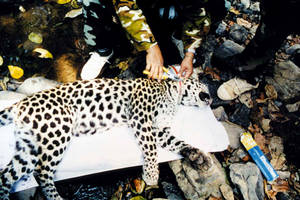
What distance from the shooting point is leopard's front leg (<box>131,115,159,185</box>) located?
253 centimetres

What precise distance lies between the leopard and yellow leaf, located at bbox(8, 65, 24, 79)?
1.26 metres

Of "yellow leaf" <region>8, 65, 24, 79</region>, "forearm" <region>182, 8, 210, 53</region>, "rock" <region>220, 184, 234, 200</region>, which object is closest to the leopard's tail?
"yellow leaf" <region>8, 65, 24, 79</region>

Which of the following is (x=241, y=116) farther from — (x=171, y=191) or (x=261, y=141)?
(x=171, y=191)

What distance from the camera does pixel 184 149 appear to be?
8.59ft

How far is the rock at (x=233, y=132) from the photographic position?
9.61 feet

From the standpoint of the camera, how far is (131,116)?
263 cm

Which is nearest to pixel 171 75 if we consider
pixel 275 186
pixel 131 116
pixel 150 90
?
pixel 150 90

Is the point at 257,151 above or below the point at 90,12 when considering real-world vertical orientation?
below

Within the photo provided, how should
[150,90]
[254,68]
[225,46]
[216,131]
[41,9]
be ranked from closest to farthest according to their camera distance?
[150,90] < [216,131] < [254,68] < [225,46] < [41,9]

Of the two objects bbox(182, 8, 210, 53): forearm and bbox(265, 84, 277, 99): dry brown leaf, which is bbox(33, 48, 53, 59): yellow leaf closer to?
bbox(182, 8, 210, 53): forearm

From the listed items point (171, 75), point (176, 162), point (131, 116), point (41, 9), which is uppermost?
point (41, 9)

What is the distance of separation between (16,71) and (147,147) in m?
2.39

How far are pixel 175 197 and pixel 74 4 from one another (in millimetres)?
3833

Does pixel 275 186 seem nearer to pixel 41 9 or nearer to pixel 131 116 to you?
pixel 131 116
